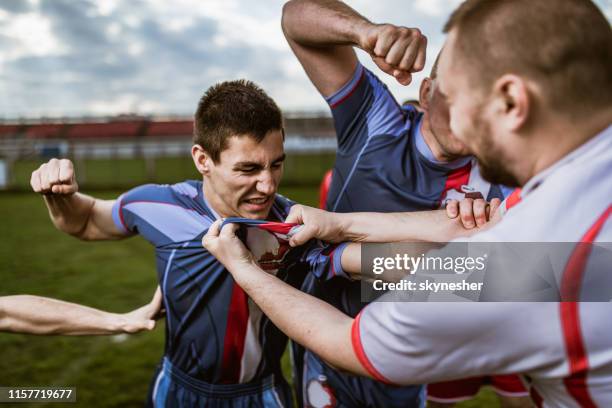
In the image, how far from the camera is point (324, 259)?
6.18ft

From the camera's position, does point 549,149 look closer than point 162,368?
Yes

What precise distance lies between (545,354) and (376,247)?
28.9 inches

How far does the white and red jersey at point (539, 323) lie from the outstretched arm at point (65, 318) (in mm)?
1266

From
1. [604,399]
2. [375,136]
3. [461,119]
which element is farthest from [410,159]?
[604,399]

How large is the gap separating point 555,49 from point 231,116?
1297mm

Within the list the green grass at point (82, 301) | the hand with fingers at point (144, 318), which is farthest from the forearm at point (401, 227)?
the green grass at point (82, 301)

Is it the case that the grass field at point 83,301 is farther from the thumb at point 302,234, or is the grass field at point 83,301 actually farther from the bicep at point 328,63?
the bicep at point 328,63

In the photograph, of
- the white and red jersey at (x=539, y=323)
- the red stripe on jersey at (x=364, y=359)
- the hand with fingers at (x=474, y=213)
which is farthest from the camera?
the hand with fingers at (x=474, y=213)

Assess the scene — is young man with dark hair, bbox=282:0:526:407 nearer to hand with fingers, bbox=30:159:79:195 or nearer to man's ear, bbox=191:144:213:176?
man's ear, bbox=191:144:213:176

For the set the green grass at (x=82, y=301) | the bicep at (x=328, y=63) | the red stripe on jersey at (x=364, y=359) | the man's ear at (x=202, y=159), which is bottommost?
the green grass at (x=82, y=301)

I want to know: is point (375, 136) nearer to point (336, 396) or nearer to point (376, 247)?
point (376, 247)

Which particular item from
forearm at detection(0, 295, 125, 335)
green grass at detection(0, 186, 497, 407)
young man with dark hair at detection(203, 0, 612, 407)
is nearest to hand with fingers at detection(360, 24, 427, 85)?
young man with dark hair at detection(203, 0, 612, 407)

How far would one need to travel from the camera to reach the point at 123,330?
2092 mm

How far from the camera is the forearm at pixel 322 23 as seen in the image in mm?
1801
